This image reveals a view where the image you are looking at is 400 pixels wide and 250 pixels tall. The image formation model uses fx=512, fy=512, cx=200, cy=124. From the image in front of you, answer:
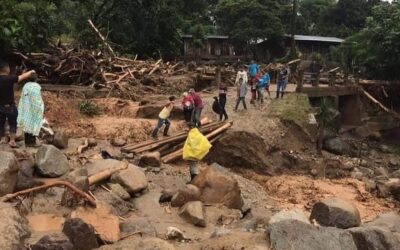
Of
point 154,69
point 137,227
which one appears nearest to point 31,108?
point 137,227

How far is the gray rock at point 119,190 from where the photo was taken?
367 inches

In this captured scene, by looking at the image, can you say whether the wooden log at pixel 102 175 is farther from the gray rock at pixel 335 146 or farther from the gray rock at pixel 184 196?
the gray rock at pixel 335 146

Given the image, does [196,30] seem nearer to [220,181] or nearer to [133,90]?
[133,90]

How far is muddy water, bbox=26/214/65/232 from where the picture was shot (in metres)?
7.20

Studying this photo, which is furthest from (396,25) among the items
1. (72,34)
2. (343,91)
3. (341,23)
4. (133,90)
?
(341,23)

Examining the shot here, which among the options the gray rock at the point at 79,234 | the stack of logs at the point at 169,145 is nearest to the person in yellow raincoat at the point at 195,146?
the stack of logs at the point at 169,145

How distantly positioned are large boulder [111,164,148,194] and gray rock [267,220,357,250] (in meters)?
4.08

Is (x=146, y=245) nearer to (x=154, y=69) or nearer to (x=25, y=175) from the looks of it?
(x=25, y=175)

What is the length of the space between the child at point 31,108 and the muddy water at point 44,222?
2856mm

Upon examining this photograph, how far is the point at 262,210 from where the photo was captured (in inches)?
444

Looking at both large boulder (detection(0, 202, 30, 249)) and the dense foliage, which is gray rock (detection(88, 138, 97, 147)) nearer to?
the dense foliage

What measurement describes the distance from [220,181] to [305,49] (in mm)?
34645

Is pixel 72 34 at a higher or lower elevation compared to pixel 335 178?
higher

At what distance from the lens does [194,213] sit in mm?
8867
